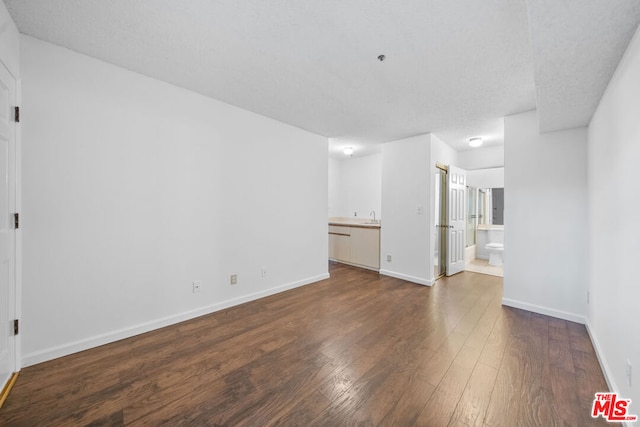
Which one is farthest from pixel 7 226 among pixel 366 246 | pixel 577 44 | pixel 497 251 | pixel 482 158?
pixel 497 251

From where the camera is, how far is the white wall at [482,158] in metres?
4.46

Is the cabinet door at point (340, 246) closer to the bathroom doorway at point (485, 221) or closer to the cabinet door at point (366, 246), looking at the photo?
the cabinet door at point (366, 246)

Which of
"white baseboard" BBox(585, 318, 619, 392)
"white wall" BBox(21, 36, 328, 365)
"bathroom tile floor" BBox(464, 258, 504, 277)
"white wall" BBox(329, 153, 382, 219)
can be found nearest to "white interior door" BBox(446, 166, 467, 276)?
"bathroom tile floor" BBox(464, 258, 504, 277)

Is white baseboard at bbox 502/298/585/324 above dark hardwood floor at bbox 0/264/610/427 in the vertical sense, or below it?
above

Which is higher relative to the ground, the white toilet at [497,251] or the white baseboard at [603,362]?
the white toilet at [497,251]

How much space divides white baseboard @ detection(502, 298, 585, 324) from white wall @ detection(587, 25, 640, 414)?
523 millimetres

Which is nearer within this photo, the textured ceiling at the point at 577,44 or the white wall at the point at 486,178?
the textured ceiling at the point at 577,44

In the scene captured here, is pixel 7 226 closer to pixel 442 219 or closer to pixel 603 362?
pixel 603 362

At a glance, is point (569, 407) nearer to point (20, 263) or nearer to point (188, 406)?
point (188, 406)

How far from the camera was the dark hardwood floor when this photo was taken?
56.6 inches

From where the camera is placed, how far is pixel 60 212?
1963mm

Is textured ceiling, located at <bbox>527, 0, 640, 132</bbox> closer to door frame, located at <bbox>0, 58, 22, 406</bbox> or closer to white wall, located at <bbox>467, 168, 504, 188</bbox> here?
door frame, located at <bbox>0, 58, 22, 406</bbox>

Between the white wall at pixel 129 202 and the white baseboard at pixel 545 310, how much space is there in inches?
122

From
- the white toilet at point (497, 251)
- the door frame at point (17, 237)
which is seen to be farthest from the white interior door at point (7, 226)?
the white toilet at point (497, 251)
